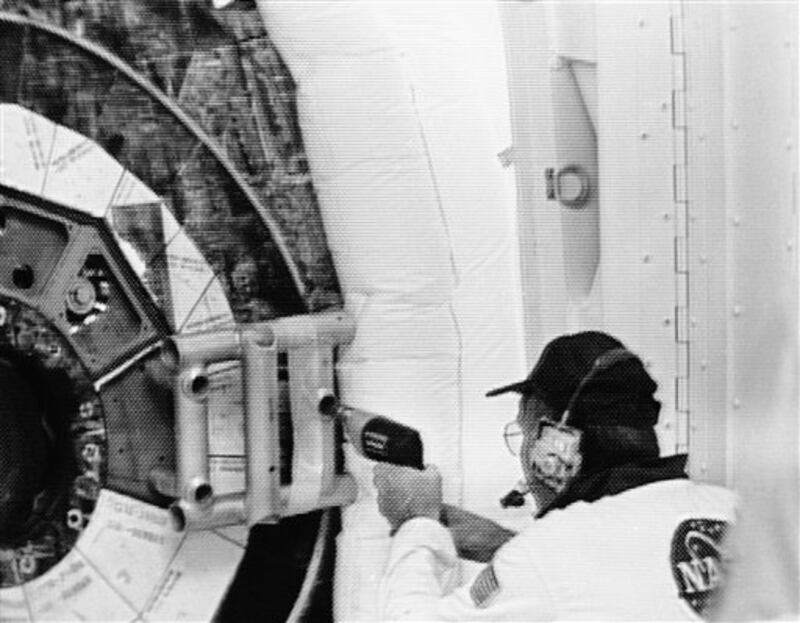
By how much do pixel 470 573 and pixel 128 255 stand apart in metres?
0.53

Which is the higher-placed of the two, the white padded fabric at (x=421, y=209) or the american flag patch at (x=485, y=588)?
the white padded fabric at (x=421, y=209)

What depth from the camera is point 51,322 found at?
139 centimetres

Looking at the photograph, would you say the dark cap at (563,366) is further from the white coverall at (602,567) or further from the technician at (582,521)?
the white coverall at (602,567)

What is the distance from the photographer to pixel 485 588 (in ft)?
4.42

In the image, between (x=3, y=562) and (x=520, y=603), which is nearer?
(x=520, y=603)

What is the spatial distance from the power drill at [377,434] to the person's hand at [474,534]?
0.07m

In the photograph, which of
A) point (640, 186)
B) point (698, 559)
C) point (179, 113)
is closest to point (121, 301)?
point (179, 113)

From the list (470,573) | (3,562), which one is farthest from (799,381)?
(3,562)

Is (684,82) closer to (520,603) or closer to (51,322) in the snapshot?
(520,603)

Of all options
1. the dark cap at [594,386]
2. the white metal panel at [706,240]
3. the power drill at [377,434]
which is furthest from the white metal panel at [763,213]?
the power drill at [377,434]

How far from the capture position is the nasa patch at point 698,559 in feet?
4.34

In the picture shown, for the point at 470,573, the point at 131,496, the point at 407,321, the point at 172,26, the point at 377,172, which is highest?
the point at 172,26

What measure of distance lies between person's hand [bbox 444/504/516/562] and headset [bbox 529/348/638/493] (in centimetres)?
8

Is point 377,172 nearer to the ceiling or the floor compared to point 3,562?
nearer to the ceiling
